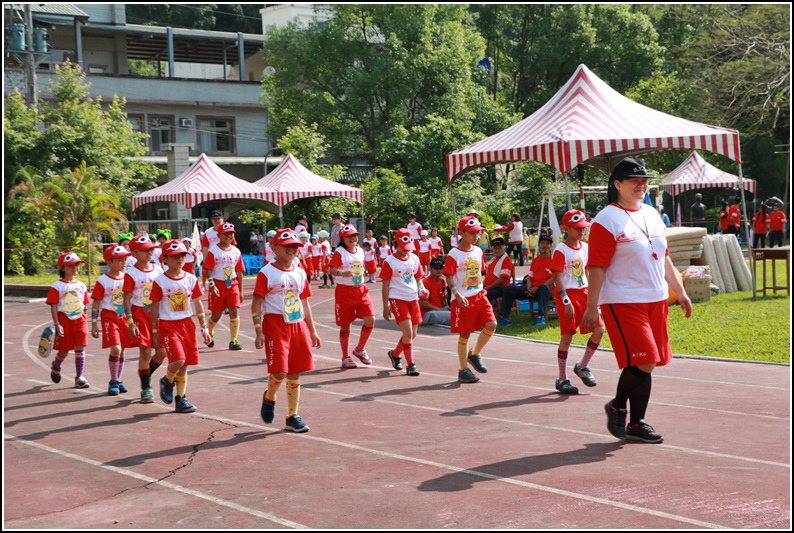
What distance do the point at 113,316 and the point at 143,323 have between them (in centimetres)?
69

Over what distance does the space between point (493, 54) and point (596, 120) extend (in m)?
36.7

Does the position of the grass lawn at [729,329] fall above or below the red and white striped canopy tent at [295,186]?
below

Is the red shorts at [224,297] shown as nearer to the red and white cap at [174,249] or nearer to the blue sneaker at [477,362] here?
the blue sneaker at [477,362]

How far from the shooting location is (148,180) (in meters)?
43.1

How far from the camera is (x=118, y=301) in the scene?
11.9m

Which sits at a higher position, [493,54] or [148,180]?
[493,54]

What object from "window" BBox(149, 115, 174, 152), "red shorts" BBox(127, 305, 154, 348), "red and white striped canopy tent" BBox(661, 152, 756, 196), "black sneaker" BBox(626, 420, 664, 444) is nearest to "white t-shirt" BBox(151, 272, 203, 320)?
"red shorts" BBox(127, 305, 154, 348)

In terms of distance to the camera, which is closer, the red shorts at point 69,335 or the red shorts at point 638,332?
the red shorts at point 638,332

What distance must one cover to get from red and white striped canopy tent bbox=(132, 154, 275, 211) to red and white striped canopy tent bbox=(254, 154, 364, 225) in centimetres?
35

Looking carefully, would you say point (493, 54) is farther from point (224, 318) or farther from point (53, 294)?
point (53, 294)

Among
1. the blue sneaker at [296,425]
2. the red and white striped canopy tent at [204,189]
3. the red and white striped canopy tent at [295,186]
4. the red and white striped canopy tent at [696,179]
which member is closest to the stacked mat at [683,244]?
the blue sneaker at [296,425]

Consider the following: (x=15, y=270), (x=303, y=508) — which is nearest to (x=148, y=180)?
(x=15, y=270)

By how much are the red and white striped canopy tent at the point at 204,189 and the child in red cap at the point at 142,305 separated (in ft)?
60.4

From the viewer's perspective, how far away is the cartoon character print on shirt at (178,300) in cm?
1034
